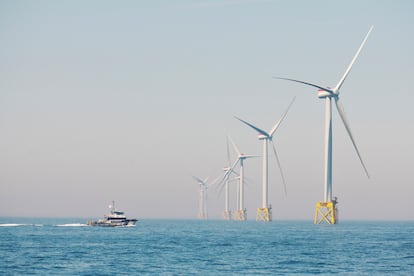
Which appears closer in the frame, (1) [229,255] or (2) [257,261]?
(2) [257,261]

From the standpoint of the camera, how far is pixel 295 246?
141 metres

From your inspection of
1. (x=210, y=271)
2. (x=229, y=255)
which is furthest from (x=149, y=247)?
(x=210, y=271)

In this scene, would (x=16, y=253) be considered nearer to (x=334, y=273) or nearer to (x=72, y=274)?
(x=72, y=274)

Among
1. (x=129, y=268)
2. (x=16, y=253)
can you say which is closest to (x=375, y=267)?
(x=129, y=268)

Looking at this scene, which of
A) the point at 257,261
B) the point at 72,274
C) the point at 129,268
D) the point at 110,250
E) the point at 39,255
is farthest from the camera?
the point at 110,250

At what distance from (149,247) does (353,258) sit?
41.6 metres

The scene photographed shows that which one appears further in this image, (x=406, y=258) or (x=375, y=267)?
(x=406, y=258)

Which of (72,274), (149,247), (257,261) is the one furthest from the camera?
(149,247)

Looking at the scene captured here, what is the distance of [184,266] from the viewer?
97688mm

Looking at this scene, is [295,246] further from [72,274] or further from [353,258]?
[72,274]

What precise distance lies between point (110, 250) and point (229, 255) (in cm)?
2340

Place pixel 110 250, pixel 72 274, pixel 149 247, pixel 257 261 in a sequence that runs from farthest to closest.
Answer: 1. pixel 149 247
2. pixel 110 250
3. pixel 257 261
4. pixel 72 274

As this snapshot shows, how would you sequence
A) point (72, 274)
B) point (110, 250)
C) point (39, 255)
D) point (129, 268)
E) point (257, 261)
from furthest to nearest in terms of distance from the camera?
point (110, 250), point (39, 255), point (257, 261), point (129, 268), point (72, 274)

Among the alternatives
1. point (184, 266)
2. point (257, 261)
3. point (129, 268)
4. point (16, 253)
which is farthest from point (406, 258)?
point (16, 253)
